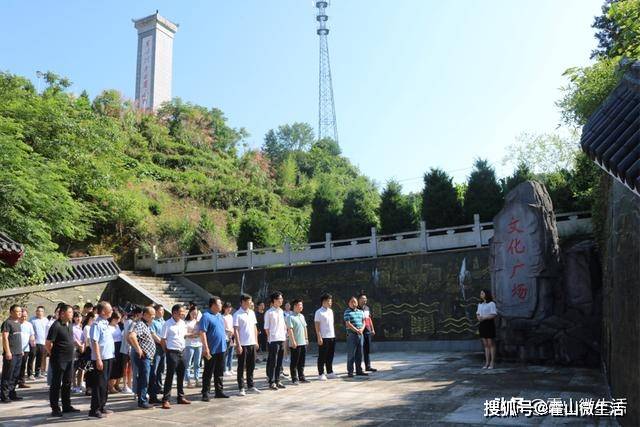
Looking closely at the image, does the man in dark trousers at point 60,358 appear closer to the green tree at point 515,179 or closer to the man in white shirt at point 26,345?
the man in white shirt at point 26,345

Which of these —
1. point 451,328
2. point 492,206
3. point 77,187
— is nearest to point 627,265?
point 451,328

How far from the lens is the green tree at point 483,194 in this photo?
56.1 ft

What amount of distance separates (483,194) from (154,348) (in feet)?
43.6

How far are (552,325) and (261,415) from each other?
5915 mm

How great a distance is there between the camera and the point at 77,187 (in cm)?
1806

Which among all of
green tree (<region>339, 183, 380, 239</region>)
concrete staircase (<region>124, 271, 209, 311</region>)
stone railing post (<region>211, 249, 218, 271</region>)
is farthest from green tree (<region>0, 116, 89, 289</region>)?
green tree (<region>339, 183, 380, 239</region>)

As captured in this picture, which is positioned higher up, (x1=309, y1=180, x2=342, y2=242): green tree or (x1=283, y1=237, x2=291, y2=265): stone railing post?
(x1=309, y1=180, x2=342, y2=242): green tree

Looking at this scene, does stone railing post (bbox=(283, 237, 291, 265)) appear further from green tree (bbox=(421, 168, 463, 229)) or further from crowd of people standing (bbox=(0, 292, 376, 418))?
crowd of people standing (bbox=(0, 292, 376, 418))

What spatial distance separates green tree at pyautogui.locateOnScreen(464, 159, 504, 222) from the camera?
17.1 meters

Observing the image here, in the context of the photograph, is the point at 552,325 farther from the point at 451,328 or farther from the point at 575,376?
the point at 451,328

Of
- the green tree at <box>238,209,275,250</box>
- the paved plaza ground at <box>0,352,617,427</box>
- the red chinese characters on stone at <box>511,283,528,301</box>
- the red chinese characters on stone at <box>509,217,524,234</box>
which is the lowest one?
the paved plaza ground at <box>0,352,617,427</box>

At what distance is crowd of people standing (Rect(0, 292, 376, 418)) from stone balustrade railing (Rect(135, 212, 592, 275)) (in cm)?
567

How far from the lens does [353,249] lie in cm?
1605

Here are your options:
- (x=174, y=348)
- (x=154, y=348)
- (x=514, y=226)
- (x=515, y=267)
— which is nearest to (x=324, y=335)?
(x=174, y=348)
